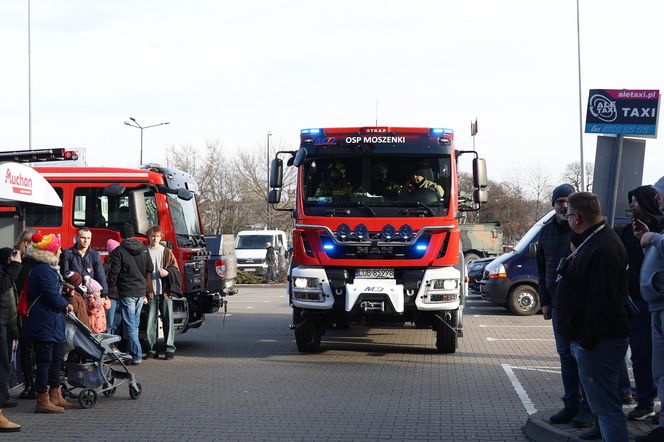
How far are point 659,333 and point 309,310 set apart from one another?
22.1ft

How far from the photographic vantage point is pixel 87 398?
29.9 feet

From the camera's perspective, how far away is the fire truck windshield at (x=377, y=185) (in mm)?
12539

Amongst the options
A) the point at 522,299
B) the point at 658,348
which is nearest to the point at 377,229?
the point at 658,348

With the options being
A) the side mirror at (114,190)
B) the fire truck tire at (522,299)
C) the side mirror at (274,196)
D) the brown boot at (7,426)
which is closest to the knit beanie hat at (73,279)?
the brown boot at (7,426)

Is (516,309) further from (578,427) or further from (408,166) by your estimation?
(578,427)

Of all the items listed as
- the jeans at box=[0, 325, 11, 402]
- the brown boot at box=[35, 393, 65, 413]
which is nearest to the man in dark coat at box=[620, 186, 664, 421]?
the brown boot at box=[35, 393, 65, 413]

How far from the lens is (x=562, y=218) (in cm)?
808

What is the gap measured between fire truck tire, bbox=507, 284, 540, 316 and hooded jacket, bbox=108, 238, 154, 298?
9.79 metres

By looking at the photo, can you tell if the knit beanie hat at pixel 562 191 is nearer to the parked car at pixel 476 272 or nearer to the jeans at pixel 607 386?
the jeans at pixel 607 386

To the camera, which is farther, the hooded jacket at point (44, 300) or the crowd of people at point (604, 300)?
the hooded jacket at point (44, 300)

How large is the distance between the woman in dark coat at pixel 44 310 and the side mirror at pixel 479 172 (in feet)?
21.6

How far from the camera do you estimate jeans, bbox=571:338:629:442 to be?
5.80 meters

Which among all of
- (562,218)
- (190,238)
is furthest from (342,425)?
(190,238)

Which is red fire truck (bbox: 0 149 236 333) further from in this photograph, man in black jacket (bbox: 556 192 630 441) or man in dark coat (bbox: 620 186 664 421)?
man in black jacket (bbox: 556 192 630 441)
